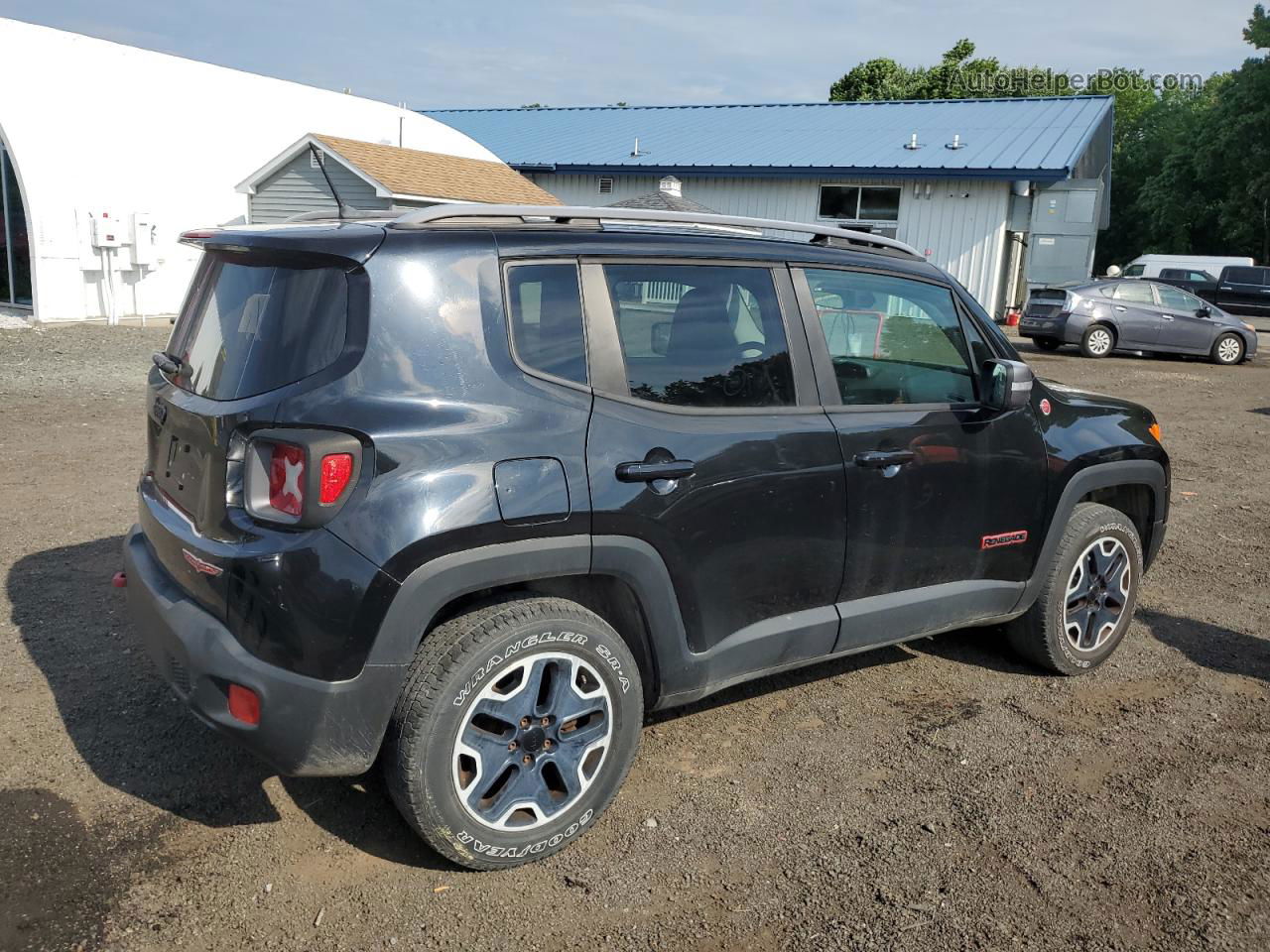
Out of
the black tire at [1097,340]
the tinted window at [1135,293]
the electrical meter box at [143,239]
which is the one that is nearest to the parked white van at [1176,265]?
the tinted window at [1135,293]

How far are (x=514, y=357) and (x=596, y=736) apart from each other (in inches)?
46.0

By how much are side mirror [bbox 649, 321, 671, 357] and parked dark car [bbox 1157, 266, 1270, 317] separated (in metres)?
32.4

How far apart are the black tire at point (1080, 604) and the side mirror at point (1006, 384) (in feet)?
2.53

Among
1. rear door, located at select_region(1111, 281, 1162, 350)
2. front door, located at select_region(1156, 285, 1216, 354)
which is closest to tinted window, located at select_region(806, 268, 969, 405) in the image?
rear door, located at select_region(1111, 281, 1162, 350)

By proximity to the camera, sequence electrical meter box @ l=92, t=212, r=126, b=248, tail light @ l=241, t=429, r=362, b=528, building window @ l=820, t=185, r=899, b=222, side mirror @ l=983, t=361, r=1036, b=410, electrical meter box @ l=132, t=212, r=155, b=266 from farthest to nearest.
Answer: building window @ l=820, t=185, r=899, b=222
electrical meter box @ l=132, t=212, r=155, b=266
electrical meter box @ l=92, t=212, r=126, b=248
side mirror @ l=983, t=361, r=1036, b=410
tail light @ l=241, t=429, r=362, b=528

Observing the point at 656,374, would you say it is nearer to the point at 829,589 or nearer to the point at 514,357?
the point at 514,357

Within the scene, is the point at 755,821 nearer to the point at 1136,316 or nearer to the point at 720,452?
the point at 720,452

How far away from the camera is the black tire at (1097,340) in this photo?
65.4 ft

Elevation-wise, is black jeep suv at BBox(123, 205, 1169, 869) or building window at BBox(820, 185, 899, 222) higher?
building window at BBox(820, 185, 899, 222)

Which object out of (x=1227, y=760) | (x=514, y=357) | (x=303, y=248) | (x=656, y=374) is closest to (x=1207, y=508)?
(x=1227, y=760)

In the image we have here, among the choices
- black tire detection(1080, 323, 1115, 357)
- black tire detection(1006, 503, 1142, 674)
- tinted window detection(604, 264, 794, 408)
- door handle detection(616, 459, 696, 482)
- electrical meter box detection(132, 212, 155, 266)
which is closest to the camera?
door handle detection(616, 459, 696, 482)

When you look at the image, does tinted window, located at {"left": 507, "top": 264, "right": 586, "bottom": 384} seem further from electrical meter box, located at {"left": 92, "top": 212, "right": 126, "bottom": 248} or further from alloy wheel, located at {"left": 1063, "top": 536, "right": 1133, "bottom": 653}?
electrical meter box, located at {"left": 92, "top": 212, "right": 126, "bottom": 248}

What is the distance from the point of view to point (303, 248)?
2973 mm

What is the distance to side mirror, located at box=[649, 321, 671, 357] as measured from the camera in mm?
3369
